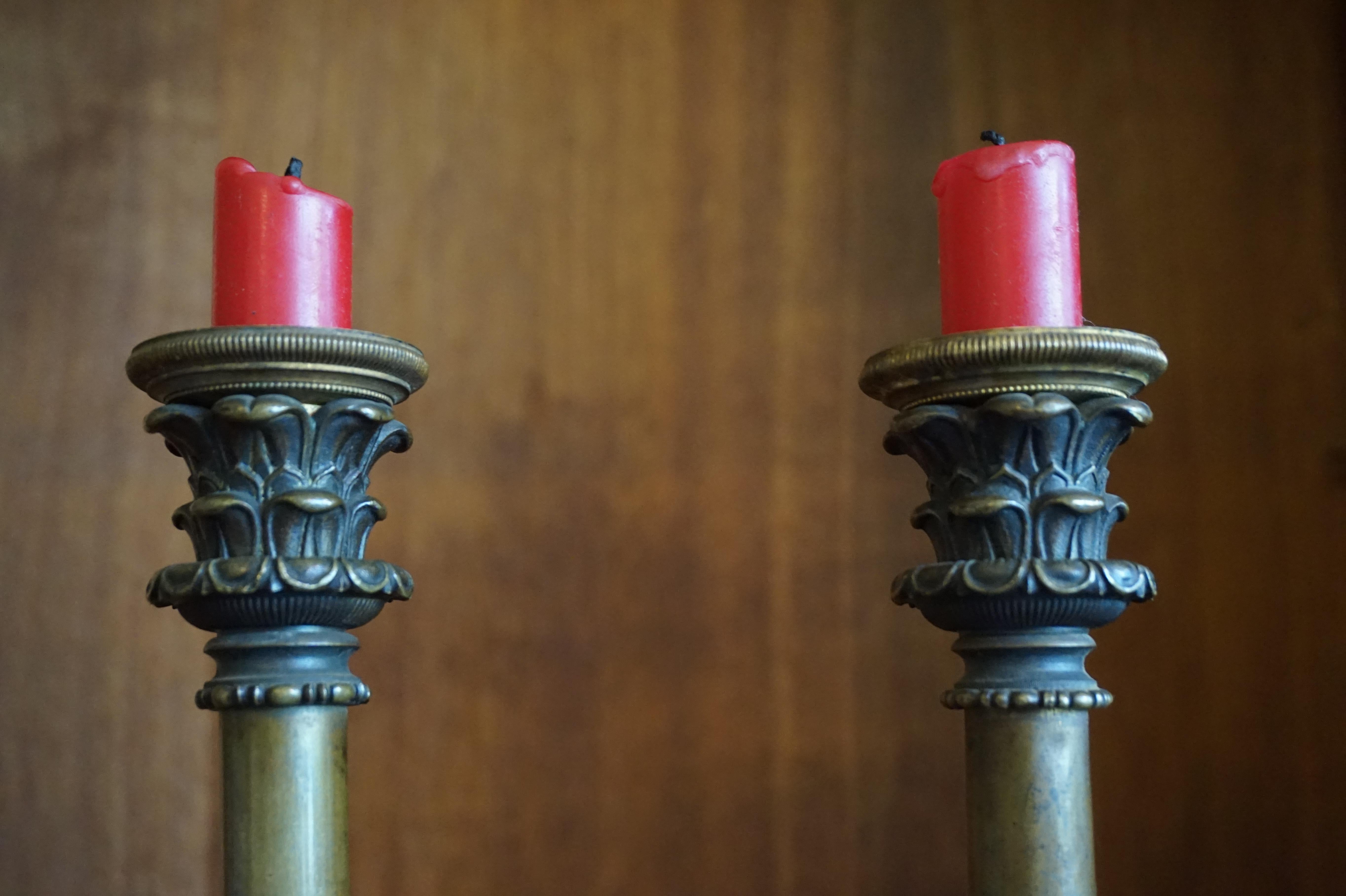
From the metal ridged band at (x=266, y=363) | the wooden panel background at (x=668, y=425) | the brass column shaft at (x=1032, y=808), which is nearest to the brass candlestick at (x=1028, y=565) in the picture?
the brass column shaft at (x=1032, y=808)

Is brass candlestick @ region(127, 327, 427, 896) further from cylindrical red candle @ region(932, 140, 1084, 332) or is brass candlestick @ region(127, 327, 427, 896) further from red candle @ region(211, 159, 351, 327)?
cylindrical red candle @ region(932, 140, 1084, 332)

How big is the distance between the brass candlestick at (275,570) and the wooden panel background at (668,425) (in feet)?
1.77

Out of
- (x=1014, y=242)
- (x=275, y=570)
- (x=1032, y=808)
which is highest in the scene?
(x=1014, y=242)

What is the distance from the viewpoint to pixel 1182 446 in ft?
3.81

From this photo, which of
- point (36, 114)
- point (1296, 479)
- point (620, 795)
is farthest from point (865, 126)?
point (36, 114)

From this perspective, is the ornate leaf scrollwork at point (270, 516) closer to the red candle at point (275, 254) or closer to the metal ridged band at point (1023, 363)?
the red candle at point (275, 254)

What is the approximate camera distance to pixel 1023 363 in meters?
0.59

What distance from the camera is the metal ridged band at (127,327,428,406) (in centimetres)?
59

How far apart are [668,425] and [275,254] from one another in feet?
1.91

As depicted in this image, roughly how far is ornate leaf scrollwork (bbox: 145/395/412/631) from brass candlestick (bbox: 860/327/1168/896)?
24 cm

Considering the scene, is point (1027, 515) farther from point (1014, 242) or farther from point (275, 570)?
point (275, 570)

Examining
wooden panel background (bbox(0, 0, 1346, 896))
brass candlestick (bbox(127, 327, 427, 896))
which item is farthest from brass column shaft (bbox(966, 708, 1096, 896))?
wooden panel background (bbox(0, 0, 1346, 896))

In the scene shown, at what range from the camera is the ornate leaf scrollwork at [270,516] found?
59 centimetres

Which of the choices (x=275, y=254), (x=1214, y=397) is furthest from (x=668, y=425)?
(x=275, y=254)
